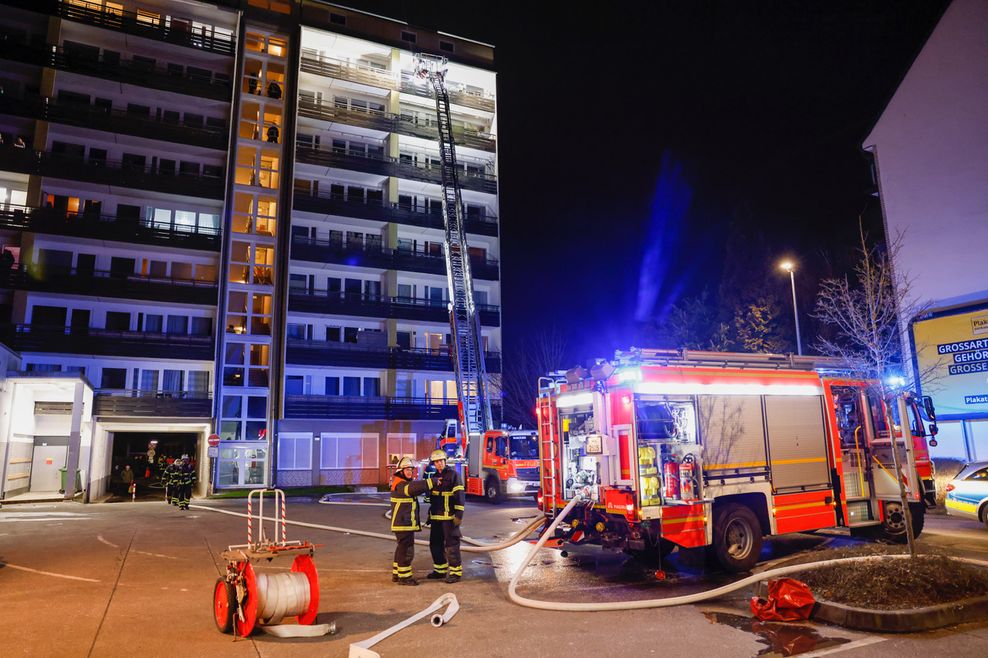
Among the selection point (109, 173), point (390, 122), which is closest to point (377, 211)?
point (390, 122)

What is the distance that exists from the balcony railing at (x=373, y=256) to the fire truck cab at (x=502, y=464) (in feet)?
47.0

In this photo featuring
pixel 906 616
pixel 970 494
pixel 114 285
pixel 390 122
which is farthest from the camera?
pixel 390 122

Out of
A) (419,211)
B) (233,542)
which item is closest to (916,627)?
(233,542)

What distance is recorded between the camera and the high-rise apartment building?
91.6ft

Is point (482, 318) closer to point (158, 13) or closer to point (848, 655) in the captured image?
point (158, 13)

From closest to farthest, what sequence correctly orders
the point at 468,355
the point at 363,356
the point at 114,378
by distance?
1. the point at 468,355
2. the point at 114,378
3. the point at 363,356

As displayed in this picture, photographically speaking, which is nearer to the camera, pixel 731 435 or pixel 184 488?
pixel 731 435

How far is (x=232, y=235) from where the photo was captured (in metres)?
30.9

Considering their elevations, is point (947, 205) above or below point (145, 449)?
above

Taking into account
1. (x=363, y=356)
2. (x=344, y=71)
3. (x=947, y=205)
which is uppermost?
(x=344, y=71)

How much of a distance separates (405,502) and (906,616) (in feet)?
19.3

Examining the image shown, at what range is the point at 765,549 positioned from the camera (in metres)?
11.1

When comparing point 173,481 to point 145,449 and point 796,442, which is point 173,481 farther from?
point 796,442

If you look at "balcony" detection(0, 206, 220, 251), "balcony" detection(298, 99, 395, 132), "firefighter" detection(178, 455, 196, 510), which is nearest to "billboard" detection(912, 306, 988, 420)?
"firefighter" detection(178, 455, 196, 510)
